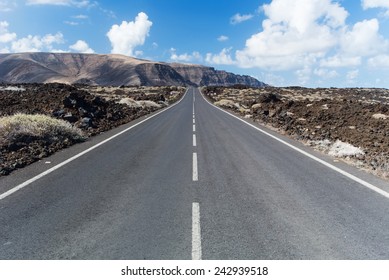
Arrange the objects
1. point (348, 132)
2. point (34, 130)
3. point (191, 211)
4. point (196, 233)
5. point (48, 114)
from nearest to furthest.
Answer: point (196, 233)
point (191, 211)
point (34, 130)
point (348, 132)
point (48, 114)

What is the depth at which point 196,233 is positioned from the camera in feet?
16.9

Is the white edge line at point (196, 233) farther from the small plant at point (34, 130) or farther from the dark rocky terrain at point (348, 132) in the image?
the small plant at point (34, 130)

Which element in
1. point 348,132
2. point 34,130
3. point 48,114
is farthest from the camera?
point 48,114

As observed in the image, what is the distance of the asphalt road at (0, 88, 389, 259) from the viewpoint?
184 inches

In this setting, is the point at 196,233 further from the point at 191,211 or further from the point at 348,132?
the point at 348,132

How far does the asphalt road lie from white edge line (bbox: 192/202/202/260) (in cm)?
2

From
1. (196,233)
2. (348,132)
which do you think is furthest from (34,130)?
(348,132)

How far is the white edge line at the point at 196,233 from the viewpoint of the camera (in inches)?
177

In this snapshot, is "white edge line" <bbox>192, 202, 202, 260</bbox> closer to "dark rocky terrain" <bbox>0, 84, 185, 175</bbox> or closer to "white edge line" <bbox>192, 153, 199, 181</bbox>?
"white edge line" <bbox>192, 153, 199, 181</bbox>

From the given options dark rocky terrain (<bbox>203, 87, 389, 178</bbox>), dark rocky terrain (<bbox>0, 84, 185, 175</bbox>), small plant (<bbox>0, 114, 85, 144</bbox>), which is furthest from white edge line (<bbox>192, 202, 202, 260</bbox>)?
small plant (<bbox>0, 114, 85, 144</bbox>)

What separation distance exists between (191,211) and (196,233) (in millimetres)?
946

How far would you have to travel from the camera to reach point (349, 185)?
25.2 ft
